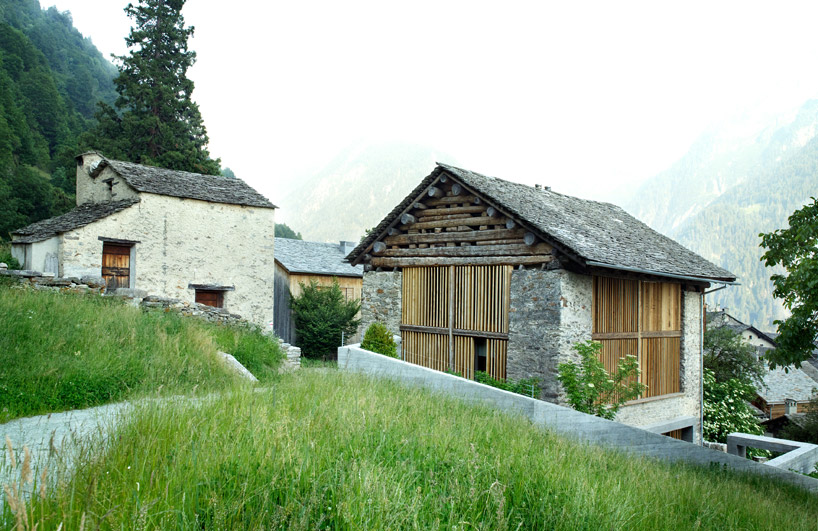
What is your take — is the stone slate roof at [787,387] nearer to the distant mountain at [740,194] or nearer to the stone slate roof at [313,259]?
the stone slate roof at [313,259]

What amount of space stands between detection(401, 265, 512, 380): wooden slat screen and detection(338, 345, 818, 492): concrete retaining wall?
9.14 ft

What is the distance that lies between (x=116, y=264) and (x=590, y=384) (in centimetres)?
1544

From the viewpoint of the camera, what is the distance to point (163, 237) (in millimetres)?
19234

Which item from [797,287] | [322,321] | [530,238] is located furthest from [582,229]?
[322,321]

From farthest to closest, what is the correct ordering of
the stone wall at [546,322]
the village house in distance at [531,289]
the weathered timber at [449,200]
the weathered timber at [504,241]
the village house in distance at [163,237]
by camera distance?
the village house in distance at [163,237], the weathered timber at [449,200], the weathered timber at [504,241], the village house in distance at [531,289], the stone wall at [546,322]

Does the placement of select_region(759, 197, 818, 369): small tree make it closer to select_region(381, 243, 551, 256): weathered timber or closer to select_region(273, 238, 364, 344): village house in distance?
select_region(381, 243, 551, 256): weathered timber

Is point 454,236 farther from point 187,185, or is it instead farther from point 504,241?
point 187,185

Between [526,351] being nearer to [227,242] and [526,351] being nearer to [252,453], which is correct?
[252,453]

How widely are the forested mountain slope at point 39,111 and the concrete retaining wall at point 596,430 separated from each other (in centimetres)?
2541

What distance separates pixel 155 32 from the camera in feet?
102

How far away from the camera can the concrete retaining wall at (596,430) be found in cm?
943

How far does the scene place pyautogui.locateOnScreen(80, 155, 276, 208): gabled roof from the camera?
1947 cm

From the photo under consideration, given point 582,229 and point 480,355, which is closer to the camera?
point 480,355

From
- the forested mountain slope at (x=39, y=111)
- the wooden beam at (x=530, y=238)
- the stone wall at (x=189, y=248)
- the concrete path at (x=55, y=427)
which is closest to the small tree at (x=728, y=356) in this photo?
the wooden beam at (x=530, y=238)
